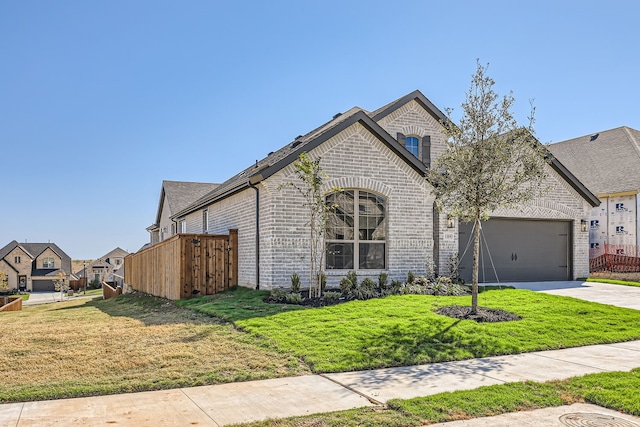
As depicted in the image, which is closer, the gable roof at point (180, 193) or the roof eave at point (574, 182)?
the roof eave at point (574, 182)

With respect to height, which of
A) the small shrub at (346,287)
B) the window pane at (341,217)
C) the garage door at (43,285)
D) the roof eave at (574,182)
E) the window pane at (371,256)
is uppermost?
the roof eave at (574,182)

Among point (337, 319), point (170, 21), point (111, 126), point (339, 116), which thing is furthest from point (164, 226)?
point (337, 319)

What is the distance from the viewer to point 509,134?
1113 centimetres

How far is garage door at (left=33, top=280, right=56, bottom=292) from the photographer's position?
69.9m

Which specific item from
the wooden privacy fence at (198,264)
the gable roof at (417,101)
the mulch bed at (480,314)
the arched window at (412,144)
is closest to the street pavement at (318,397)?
the mulch bed at (480,314)

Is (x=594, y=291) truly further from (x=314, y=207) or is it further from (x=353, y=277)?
(x=314, y=207)

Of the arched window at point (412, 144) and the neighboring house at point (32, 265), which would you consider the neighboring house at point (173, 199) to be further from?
the neighboring house at point (32, 265)

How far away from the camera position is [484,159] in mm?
10906

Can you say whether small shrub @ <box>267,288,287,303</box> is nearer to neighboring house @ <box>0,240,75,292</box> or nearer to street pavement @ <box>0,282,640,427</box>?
street pavement @ <box>0,282,640,427</box>

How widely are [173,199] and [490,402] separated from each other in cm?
2698

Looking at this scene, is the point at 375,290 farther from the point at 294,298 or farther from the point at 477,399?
the point at 477,399

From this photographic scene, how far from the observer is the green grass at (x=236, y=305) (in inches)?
431

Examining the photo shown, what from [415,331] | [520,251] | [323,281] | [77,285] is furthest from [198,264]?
[77,285]

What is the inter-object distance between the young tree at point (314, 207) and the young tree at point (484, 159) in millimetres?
3179
